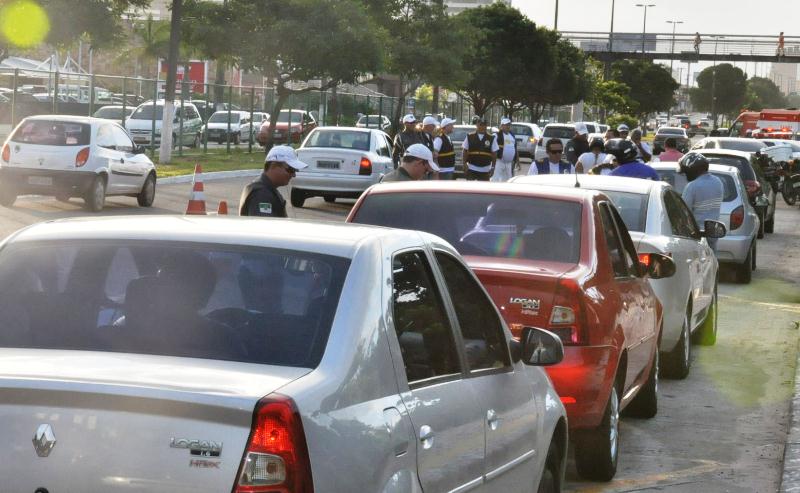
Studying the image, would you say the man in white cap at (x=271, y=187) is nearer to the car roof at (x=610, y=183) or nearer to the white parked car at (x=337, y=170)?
the car roof at (x=610, y=183)

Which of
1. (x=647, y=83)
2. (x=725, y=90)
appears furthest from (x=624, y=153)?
(x=725, y=90)

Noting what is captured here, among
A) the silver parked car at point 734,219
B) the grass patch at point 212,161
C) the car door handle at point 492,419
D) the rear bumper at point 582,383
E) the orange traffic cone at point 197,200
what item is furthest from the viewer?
the grass patch at point 212,161

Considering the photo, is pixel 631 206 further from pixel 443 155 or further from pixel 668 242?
pixel 443 155

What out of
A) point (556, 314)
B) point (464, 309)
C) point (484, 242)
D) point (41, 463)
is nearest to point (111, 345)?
point (41, 463)

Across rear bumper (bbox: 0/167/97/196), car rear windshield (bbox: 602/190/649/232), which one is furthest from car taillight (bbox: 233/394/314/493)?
rear bumper (bbox: 0/167/97/196)

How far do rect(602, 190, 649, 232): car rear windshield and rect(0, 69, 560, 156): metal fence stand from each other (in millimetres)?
24561

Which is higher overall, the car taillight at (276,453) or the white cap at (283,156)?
the white cap at (283,156)

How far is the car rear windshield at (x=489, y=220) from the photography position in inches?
324

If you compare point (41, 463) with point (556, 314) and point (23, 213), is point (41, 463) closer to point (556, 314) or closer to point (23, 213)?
point (556, 314)

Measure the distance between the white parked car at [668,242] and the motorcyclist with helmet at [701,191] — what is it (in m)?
2.84

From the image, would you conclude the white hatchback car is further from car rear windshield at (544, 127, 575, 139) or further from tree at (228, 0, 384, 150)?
car rear windshield at (544, 127, 575, 139)

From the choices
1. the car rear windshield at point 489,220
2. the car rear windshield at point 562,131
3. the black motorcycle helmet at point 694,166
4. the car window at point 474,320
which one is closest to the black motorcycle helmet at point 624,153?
the black motorcycle helmet at point 694,166

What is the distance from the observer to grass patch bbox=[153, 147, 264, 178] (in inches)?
1376

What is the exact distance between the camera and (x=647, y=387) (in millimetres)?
9570
